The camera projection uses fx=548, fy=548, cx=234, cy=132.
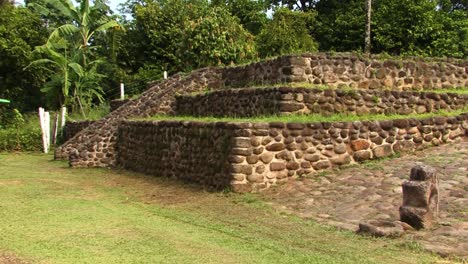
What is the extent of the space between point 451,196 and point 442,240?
1.82 meters

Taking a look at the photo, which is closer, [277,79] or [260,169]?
[260,169]

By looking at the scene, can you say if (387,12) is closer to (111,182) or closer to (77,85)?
(77,85)

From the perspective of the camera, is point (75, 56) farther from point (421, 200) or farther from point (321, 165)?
point (421, 200)

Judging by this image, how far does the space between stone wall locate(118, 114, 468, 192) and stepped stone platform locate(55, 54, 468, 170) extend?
7.01ft

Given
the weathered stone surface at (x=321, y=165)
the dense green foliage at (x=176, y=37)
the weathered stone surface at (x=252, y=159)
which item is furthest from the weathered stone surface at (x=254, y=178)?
the dense green foliage at (x=176, y=37)

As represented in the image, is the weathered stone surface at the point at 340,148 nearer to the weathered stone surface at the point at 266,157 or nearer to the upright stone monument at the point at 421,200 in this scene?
the weathered stone surface at the point at 266,157

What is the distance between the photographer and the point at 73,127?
21.2 meters

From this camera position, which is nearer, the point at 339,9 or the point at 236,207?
the point at 236,207

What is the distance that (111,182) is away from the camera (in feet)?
39.8

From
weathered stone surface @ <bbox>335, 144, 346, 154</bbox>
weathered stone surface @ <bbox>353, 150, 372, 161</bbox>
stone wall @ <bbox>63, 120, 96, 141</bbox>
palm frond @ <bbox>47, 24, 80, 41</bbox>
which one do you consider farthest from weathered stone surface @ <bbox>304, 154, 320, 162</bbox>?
palm frond @ <bbox>47, 24, 80, 41</bbox>

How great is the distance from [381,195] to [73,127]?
15.6 meters

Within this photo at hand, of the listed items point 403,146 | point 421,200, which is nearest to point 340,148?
point 403,146

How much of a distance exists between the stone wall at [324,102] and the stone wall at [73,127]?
301 inches

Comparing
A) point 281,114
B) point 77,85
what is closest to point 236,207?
point 281,114
